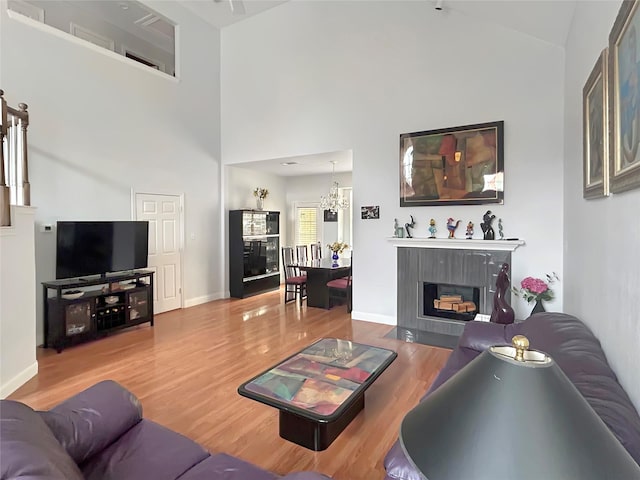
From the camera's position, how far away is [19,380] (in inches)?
131

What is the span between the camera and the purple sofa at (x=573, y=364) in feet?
3.95

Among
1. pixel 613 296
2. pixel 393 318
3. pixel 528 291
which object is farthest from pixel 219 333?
pixel 613 296

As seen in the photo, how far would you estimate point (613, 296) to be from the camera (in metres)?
1.77

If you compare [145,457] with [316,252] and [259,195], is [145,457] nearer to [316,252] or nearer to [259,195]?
[316,252]

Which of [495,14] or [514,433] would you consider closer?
[514,433]

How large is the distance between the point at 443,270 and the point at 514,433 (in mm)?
4535

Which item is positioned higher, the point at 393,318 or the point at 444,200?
the point at 444,200

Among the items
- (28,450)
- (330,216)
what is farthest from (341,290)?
(28,450)

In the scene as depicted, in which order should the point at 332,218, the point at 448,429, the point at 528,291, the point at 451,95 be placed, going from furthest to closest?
the point at 332,218, the point at 451,95, the point at 528,291, the point at 448,429

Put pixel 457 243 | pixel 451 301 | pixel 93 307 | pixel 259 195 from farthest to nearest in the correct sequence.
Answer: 1. pixel 259 195
2. pixel 451 301
3. pixel 457 243
4. pixel 93 307

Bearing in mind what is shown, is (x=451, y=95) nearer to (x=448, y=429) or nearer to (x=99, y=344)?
(x=448, y=429)

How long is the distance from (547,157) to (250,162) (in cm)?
480

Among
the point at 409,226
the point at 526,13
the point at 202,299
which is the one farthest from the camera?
the point at 202,299

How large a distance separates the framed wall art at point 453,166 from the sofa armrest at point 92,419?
14.0ft
